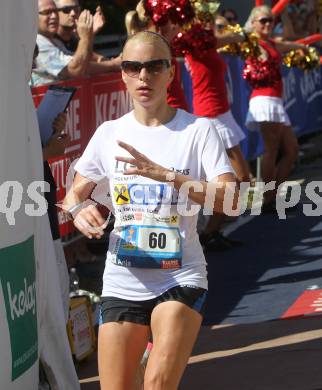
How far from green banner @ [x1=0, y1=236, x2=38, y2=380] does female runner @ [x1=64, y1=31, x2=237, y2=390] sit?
0.32m

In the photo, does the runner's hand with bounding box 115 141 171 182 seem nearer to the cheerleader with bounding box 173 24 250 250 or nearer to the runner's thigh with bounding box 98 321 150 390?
the runner's thigh with bounding box 98 321 150 390

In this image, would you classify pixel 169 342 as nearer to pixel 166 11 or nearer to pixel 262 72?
pixel 166 11

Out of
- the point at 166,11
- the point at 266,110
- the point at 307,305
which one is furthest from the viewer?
the point at 266,110

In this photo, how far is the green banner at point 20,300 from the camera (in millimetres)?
4926

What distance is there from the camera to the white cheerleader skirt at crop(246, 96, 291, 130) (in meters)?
11.6

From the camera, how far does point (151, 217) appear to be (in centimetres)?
489

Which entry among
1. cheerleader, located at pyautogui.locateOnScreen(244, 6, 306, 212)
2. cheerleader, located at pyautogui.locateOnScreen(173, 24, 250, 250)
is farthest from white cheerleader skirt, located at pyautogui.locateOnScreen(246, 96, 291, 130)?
cheerleader, located at pyautogui.locateOnScreen(173, 24, 250, 250)

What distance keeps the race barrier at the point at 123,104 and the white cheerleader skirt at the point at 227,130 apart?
2.84 feet

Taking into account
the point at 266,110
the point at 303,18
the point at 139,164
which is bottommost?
the point at 303,18

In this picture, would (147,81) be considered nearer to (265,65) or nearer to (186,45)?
(186,45)

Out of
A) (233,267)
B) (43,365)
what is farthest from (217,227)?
(43,365)

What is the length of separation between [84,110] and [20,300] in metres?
4.41

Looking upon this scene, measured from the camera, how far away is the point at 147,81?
195 inches

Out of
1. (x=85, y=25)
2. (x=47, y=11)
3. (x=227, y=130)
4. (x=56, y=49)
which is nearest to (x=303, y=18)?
(x=227, y=130)
